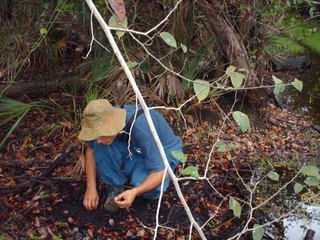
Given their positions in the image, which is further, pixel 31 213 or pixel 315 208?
pixel 315 208

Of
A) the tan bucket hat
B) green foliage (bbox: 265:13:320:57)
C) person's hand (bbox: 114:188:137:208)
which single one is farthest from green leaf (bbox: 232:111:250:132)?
green foliage (bbox: 265:13:320:57)

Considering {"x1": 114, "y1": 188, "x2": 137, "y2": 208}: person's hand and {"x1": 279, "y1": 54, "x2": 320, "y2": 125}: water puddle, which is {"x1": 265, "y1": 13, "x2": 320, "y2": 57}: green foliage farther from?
{"x1": 114, "y1": 188, "x2": 137, "y2": 208}: person's hand

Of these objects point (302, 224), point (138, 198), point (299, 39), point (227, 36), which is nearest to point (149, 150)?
point (138, 198)

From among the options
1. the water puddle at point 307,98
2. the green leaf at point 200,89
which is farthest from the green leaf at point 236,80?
the water puddle at point 307,98

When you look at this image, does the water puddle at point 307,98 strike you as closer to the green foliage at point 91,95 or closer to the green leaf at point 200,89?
the green foliage at point 91,95

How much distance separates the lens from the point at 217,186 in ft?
11.7

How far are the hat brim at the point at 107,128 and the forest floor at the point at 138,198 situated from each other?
24.4 inches

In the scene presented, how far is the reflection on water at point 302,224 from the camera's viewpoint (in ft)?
10.4

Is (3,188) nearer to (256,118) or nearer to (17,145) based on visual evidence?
(17,145)

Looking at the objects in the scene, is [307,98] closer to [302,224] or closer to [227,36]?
[227,36]

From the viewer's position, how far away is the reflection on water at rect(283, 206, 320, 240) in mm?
3156

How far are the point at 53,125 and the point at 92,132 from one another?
1619mm

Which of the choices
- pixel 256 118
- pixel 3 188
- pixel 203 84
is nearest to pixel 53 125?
pixel 3 188

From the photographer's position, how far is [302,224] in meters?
3.29
